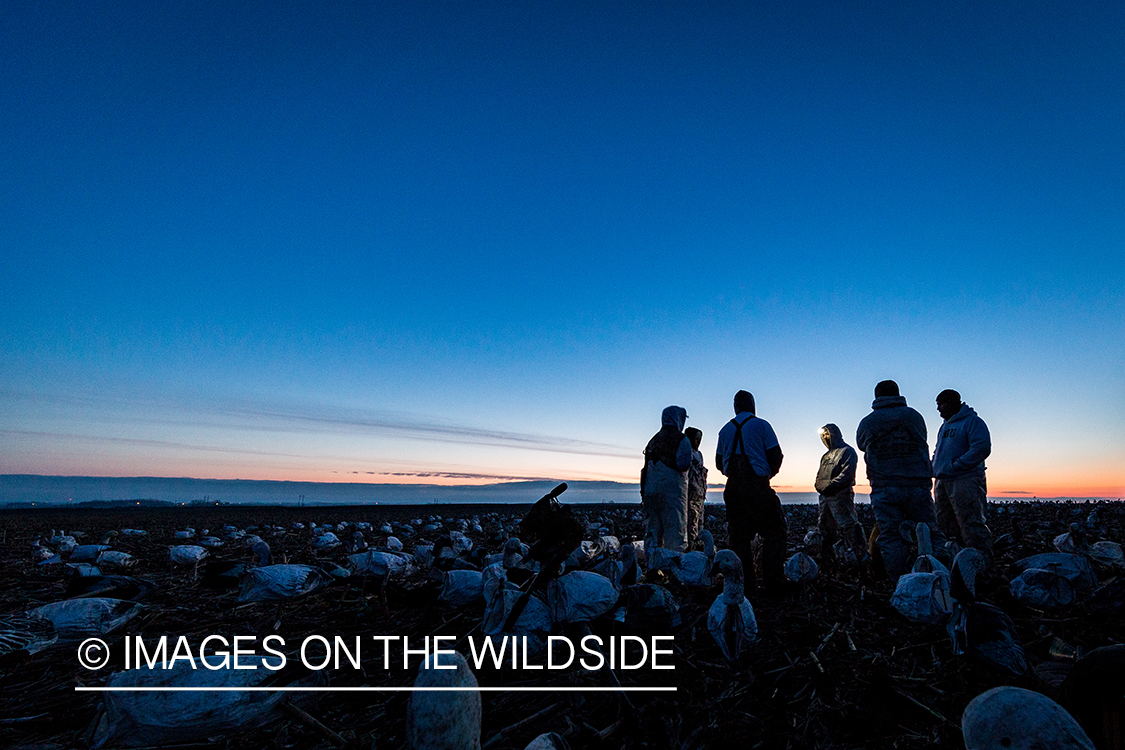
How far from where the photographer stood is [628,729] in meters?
3.22

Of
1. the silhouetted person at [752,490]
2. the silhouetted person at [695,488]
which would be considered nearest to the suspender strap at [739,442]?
the silhouetted person at [752,490]

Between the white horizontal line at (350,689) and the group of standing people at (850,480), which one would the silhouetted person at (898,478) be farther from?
the white horizontal line at (350,689)

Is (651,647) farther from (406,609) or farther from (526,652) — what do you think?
(406,609)

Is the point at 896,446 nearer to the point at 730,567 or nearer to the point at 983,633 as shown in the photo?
the point at 983,633

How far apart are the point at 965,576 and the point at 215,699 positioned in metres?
6.06

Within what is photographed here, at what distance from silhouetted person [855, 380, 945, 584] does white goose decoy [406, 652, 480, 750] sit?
6.78m

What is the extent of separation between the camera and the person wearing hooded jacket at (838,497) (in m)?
9.00

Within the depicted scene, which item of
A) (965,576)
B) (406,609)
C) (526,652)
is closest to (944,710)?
(965,576)

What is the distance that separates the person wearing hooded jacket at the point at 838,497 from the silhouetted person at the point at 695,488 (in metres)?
2.26

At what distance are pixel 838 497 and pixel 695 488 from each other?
270cm

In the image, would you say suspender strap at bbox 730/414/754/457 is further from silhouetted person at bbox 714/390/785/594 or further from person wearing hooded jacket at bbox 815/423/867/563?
person wearing hooded jacket at bbox 815/423/867/563

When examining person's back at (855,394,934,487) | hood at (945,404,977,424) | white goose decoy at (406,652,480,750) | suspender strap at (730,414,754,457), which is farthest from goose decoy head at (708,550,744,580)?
hood at (945,404,977,424)

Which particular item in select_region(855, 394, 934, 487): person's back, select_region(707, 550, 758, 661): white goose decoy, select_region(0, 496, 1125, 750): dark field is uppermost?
select_region(855, 394, 934, 487): person's back

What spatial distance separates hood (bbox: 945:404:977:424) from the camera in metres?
8.41
